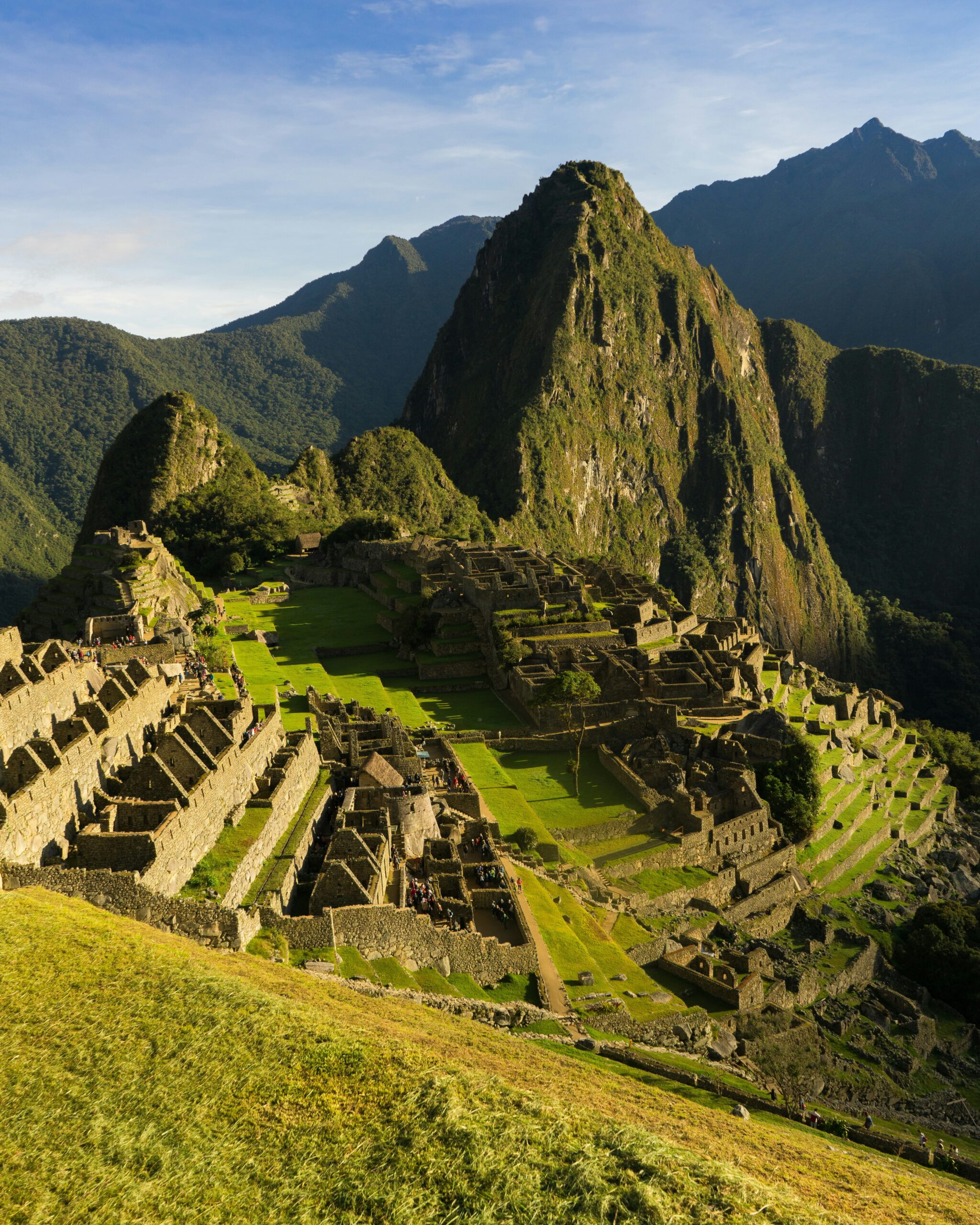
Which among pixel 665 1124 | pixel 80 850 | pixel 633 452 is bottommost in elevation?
pixel 665 1124

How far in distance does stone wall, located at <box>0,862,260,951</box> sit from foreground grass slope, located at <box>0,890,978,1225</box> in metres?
1.05

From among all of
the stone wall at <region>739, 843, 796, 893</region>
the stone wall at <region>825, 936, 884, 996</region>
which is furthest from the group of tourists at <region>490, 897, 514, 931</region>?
the stone wall at <region>739, 843, 796, 893</region>

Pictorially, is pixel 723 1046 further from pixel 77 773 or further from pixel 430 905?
pixel 77 773

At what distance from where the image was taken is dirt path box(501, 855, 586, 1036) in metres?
22.6

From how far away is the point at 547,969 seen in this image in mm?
24031

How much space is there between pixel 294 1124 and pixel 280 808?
13.1 m

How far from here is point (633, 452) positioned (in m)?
197

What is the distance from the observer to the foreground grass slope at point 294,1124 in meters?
11.6

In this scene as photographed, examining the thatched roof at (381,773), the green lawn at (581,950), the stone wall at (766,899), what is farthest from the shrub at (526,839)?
the stone wall at (766,899)

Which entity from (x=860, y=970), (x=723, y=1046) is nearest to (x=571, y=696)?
(x=860, y=970)

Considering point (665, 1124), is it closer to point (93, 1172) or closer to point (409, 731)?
point (93, 1172)

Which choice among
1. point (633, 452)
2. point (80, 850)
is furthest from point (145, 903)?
point (633, 452)

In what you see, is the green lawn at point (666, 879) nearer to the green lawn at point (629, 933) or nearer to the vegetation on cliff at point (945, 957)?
the green lawn at point (629, 933)

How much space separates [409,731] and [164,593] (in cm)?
1927
